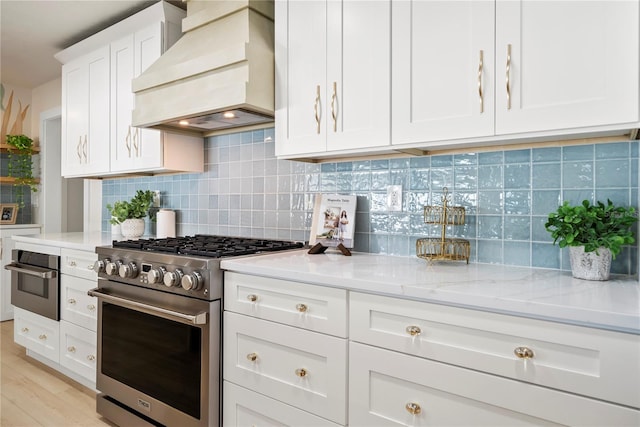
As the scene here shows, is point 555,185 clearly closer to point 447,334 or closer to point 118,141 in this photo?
point 447,334

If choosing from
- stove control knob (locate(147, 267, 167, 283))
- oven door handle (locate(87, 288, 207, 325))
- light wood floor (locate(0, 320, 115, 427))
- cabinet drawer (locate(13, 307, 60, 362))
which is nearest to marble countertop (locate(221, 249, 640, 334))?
oven door handle (locate(87, 288, 207, 325))

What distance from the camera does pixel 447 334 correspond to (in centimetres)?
120

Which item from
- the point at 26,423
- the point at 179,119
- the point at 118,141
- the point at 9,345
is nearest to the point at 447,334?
the point at 179,119

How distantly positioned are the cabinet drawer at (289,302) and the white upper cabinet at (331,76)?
642 millimetres

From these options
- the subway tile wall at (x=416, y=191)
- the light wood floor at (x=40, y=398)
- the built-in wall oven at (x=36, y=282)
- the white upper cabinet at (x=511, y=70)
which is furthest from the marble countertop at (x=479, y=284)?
the built-in wall oven at (x=36, y=282)

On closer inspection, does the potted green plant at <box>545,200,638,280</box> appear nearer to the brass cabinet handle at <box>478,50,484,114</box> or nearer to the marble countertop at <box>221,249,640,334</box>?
the marble countertop at <box>221,249,640,334</box>

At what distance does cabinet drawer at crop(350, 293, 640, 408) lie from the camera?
97 cm

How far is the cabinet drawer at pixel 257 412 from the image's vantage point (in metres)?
1.51

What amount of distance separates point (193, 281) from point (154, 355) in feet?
1.61

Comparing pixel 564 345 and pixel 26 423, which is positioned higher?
pixel 564 345

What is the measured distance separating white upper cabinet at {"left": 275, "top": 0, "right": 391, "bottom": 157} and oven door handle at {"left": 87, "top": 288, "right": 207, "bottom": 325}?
0.85 m

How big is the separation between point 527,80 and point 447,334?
2.82 feet

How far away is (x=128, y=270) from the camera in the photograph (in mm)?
2021

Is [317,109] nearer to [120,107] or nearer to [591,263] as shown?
[591,263]
